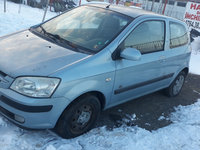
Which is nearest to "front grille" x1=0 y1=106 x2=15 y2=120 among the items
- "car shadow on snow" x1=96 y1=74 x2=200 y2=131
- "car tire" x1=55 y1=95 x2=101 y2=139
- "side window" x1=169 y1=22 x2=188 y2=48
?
"car tire" x1=55 y1=95 x2=101 y2=139

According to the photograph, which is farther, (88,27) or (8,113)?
→ (88,27)

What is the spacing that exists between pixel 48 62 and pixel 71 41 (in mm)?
738

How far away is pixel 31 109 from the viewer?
8.69 feet

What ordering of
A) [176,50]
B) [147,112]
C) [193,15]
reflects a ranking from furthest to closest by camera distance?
[193,15] < [176,50] < [147,112]

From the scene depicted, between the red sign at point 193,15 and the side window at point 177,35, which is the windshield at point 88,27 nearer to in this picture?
the side window at point 177,35

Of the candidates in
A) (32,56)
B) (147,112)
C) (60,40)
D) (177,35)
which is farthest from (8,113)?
(177,35)

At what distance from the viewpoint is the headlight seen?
267 centimetres

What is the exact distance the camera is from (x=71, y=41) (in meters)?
3.54

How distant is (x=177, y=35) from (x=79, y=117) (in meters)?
2.83

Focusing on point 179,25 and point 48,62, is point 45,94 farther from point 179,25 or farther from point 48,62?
point 179,25

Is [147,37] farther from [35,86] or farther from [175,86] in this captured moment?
[35,86]

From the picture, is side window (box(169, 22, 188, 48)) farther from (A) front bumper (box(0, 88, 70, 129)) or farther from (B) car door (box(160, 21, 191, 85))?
(A) front bumper (box(0, 88, 70, 129))

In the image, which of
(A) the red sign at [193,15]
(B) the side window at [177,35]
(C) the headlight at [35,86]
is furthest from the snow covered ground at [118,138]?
(A) the red sign at [193,15]

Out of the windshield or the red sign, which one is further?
the red sign
